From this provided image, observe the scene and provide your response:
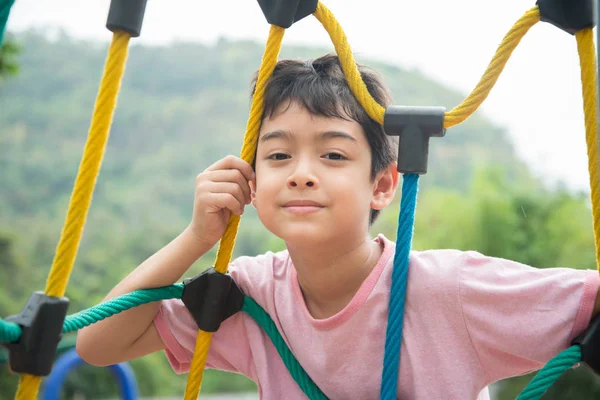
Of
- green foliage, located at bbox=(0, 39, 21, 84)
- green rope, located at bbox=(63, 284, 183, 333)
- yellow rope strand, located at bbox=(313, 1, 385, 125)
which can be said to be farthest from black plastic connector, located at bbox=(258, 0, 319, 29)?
green foliage, located at bbox=(0, 39, 21, 84)

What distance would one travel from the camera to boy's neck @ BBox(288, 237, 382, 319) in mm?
1059

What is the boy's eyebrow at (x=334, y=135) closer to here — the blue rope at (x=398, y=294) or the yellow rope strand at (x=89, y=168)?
the blue rope at (x=398, y=294)

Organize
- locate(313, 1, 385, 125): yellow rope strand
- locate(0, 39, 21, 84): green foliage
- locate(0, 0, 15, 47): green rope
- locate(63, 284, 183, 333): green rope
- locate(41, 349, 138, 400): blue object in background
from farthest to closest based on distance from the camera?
locate(0, 39, 21, 84): green foliage, locate(41, 349, 138, 400): blue object in background, locate(313, 1, 385, 125): yellow rope strand, locate(63, 284, 183, 333): green rope, locate(0, 0, 15, 47): green rope

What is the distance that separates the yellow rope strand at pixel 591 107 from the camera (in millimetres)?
842

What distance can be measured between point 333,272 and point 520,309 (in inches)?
12.0

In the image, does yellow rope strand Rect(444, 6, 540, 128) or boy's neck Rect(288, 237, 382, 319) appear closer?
yellow rope strand Rect(444, 6, 540, 128)

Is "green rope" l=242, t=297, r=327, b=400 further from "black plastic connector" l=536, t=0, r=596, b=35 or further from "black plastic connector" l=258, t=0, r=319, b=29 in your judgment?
"black plastic connector" l=536, t=0, r=596, b=35

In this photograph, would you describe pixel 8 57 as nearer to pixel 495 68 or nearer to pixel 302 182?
pixel 302 182

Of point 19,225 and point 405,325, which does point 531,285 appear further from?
point 19,225

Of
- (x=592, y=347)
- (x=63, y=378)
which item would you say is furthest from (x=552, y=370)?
(x=63, y=378)

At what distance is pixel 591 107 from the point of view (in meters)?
0.86

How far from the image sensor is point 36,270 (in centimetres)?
707

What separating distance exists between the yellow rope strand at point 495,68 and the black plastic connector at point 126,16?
0.44m

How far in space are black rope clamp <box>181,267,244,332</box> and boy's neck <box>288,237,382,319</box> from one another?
0.12 meters
